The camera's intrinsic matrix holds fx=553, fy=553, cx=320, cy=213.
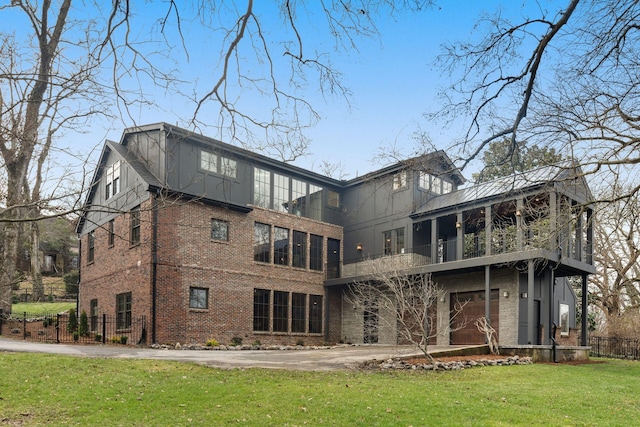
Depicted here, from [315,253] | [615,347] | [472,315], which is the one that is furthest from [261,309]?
[615,347]

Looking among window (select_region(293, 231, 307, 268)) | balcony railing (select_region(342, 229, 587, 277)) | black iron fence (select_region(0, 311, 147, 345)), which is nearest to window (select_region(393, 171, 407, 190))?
balcony railing (select_region(342, 229, 587, 277))

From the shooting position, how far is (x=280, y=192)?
23656 mm

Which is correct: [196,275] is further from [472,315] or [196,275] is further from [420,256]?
[472,315]

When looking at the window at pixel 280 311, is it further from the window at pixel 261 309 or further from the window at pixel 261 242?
the window at pixel 261 242

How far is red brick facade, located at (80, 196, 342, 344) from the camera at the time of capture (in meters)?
19.0

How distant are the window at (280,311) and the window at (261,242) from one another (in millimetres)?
1613

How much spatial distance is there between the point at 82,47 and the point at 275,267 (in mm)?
17386

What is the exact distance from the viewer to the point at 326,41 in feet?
15.9

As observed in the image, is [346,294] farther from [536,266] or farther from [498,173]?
[498,173]

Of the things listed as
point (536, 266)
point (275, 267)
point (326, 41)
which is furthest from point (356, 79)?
point (275, 267)

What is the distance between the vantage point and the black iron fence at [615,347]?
22891 mm

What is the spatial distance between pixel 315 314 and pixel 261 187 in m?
6.13

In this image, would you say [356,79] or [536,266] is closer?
[356,79]

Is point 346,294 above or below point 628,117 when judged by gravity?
below
